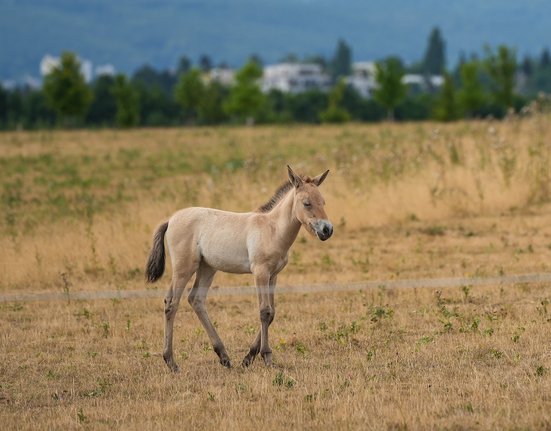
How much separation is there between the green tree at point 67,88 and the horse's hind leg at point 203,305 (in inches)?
2407

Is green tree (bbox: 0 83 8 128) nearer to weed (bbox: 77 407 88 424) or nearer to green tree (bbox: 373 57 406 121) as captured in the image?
green tree (bbox: 373 57 406 121)

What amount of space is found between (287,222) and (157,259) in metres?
1.44

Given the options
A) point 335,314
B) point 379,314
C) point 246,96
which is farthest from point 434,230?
point 246,96

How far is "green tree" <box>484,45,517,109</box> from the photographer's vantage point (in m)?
66.6

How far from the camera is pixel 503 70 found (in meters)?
66.9

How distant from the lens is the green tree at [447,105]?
71244 mm

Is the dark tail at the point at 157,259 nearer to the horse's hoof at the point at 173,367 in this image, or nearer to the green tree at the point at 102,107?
the horse's hoof at the point at 173,367

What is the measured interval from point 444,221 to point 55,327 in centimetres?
933

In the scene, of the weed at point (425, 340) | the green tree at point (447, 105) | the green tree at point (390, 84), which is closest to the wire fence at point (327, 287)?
the weed at point (425, 340)

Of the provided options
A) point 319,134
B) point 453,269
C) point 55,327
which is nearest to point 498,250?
point 453,269

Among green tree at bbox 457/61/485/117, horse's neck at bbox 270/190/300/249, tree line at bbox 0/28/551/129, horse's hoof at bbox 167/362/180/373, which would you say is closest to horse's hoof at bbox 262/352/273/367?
horse's hoof at bbox 167/362/180/373

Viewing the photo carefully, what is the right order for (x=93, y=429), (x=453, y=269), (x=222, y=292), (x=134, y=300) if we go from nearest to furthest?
1. (x=93, y=429)
2. (x=222, y=292)
3. (x=134, y=300)
4. (x=453, y=269)

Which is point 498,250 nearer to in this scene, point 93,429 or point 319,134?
point 93,429

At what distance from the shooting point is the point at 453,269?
51.0 ft
